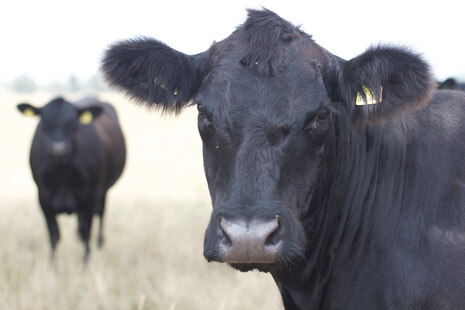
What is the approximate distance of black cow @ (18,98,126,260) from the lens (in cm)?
916

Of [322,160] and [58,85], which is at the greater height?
[322,160]

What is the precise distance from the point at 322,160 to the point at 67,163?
672 centimetres

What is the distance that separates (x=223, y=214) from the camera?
9.43 ft

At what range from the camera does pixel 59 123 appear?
9523 mm

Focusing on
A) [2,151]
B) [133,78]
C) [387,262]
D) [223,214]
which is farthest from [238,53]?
[2,151]

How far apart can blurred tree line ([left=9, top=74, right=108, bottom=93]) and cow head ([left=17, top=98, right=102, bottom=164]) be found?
227 feet

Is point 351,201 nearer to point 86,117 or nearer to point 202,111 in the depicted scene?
point 202,111

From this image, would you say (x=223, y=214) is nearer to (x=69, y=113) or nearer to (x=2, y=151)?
(x=69, y=113)

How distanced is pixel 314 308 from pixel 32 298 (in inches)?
129

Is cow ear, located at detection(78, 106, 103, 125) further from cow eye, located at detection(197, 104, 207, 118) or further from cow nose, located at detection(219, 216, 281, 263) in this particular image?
cow nose, located at detection(219, 216, 281, 263)

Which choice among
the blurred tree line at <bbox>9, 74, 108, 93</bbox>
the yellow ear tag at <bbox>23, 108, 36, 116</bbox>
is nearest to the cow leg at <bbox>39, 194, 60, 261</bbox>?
the yellow ear tag at <bbox>23, 108, 36, 116</bbox>

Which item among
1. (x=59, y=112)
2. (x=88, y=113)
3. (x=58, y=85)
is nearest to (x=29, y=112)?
(x=59, y=112)

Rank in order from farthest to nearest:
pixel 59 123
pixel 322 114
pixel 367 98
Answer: pixel 59 123
pixel 367 98
pixel 322 114

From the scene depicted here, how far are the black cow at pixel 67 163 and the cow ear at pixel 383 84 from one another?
650 centimetres
